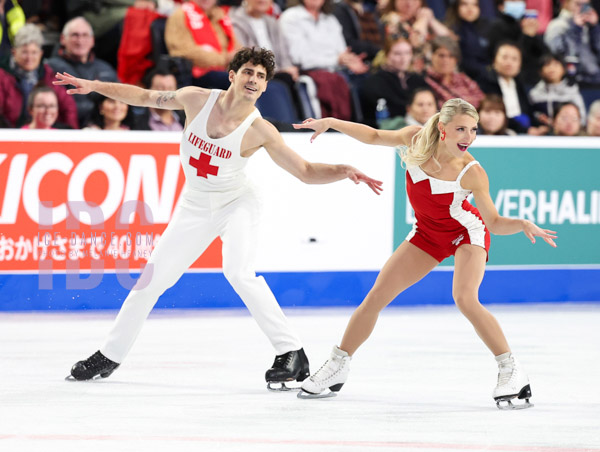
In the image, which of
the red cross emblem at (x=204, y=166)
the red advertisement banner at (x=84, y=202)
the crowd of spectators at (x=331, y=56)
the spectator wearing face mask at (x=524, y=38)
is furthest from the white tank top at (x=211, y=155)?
the spectator wearing face mask at (x=524, y=38)

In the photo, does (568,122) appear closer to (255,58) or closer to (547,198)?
(547,198)

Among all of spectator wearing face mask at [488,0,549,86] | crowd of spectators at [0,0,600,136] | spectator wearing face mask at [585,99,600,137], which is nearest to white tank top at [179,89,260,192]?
crowd of spectators at [0,0,600,136]

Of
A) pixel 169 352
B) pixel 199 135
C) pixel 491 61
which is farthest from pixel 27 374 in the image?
pixel 491 61

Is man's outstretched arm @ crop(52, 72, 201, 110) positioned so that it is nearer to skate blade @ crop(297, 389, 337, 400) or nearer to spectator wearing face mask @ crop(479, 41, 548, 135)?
skate blade @ crop(297, 389, 337, 400)

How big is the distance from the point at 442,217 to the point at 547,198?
425cm

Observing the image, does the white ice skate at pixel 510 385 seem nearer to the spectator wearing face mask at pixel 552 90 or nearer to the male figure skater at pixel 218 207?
the male figure skater at pixel 218 207

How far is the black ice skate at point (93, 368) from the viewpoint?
5793 mm

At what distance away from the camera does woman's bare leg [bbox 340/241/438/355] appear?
541 cm

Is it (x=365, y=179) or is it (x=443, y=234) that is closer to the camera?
(x=365, y=179)

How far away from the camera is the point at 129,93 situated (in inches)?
229

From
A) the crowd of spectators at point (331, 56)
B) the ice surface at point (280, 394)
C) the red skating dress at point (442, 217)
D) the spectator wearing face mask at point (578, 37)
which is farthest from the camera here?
the spectator wearing face mask at point (578, 37)

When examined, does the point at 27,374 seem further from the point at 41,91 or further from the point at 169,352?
the point at 41,91

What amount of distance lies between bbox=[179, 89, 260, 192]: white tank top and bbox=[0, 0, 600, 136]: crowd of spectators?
2948 millimetres

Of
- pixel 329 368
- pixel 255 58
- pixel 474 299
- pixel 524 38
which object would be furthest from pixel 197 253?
pixel 524 38
